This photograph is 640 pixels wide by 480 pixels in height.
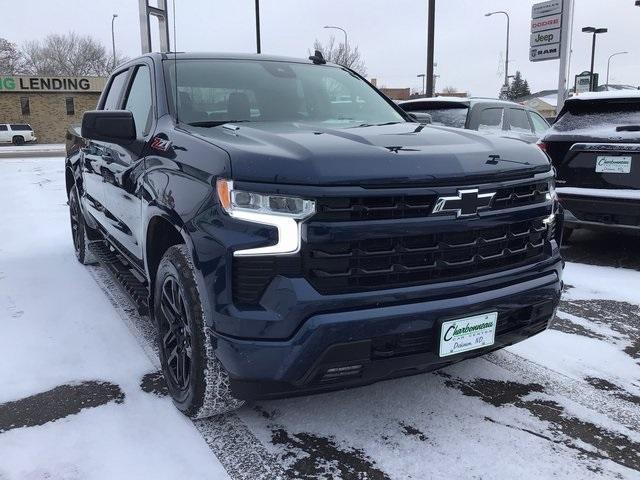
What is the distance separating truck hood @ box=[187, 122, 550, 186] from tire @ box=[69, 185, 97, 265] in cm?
319

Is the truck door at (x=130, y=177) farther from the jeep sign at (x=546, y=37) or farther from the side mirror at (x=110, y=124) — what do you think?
the jeep sign at (x=546, y=37)

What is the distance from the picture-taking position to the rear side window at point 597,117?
539cm

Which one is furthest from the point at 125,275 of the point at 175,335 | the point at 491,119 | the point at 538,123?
the point at 538,123

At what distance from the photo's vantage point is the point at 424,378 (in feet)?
10.8

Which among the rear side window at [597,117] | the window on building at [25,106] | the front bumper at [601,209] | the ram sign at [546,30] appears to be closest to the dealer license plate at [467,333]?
the front bumper at [601,209]

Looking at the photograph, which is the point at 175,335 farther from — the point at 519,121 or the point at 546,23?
the point at 546,23

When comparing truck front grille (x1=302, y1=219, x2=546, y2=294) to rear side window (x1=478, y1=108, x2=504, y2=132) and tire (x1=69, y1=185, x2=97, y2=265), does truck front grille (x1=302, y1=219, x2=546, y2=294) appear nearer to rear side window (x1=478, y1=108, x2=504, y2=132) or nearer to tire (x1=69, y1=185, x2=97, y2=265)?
tire (x1=69, y1=185, x2=97, y2=265)

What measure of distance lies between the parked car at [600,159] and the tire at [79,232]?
4636 mm

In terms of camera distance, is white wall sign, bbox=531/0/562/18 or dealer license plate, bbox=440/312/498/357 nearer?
dealer license plate, bbox=440/312/498/357

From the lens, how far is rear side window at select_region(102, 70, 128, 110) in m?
4.38

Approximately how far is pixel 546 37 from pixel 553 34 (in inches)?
9.7

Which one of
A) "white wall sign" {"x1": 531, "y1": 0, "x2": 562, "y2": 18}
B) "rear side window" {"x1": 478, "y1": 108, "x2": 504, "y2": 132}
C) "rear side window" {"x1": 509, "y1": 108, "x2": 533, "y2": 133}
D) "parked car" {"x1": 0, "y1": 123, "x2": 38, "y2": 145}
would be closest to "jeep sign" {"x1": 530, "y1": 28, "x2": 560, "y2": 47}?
"white wall sign" {"x1": 531, "y1": 0, "x2": 562, "y2": 18}

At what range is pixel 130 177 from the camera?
11.1 ft

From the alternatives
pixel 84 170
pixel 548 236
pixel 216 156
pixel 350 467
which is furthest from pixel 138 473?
pixel 84 170
